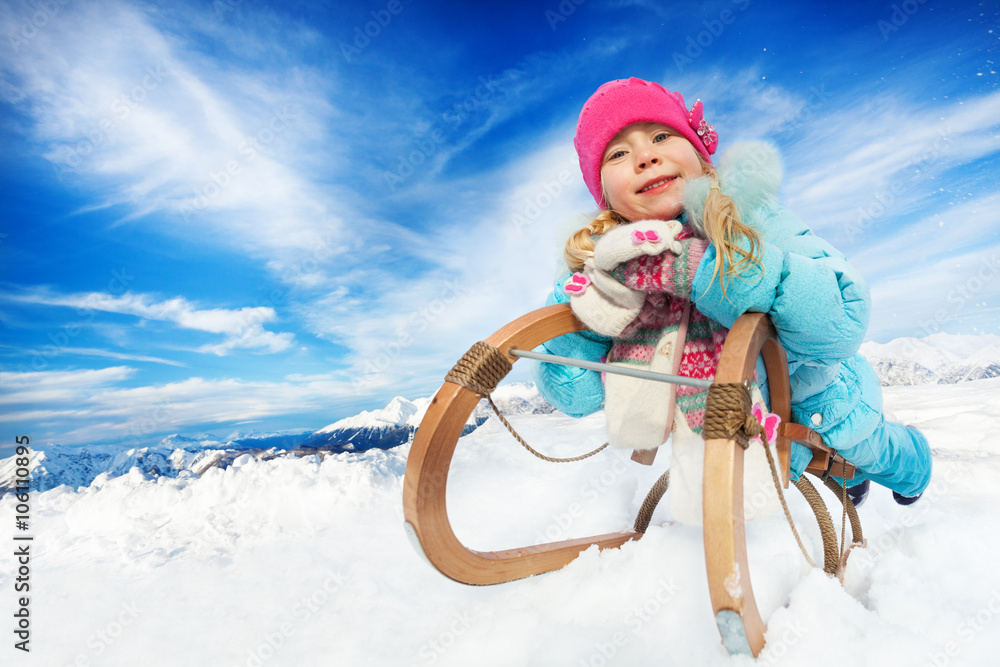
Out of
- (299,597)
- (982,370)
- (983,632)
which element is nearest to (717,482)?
(983,632)

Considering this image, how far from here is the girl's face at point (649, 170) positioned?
1.09 metres

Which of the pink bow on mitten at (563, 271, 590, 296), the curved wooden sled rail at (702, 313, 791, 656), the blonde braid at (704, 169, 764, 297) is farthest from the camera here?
the pink bow on mitten at (563, 271, 590, 296)

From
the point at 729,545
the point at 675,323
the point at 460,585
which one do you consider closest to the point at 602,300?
the point at 675,323

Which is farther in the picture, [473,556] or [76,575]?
[76,575]

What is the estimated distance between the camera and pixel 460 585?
1.31 metres

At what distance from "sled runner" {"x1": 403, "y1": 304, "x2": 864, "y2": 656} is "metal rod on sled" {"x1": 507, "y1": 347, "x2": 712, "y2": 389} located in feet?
0.06

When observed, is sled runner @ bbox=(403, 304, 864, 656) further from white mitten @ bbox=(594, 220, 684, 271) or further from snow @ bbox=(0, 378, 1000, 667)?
white mitten @ bbox=(594, 220, 684, 271)

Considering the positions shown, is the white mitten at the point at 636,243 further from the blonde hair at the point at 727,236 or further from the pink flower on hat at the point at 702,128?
the pink flower on hat at the point at 702,128

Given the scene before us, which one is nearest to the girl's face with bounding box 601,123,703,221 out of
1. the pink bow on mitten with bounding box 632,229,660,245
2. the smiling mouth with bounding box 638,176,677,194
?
the smiling mouth with bounding box 638,176,677,194

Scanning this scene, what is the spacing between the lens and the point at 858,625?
2.63 ft

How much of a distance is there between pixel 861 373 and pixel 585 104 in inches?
38.3

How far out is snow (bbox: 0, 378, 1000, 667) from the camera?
2.90 ft

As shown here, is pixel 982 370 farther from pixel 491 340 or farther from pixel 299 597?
pixel 299 597

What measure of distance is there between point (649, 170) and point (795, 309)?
43cm
